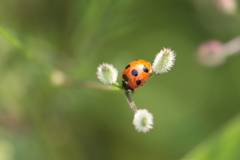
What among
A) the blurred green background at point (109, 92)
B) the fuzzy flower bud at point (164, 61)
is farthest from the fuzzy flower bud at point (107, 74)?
the blurred green background at point (109, 92)

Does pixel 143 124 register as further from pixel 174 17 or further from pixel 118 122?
pixel 174 17

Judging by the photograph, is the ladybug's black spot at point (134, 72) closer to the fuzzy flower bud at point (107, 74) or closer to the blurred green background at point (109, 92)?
the fuzzy flower bud at point (107, 74)

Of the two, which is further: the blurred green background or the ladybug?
the blurred green background

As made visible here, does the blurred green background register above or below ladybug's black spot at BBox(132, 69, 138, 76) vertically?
above

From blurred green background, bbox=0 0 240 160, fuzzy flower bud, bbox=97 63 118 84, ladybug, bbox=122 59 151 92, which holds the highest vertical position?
blurred green background, bbox=0 0 240 160

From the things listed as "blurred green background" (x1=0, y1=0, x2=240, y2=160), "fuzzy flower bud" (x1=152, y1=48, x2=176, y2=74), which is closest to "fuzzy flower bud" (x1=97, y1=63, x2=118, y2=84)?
"fuzzy flower bud" (x1=152, y1=48, x2=176, y2=74)

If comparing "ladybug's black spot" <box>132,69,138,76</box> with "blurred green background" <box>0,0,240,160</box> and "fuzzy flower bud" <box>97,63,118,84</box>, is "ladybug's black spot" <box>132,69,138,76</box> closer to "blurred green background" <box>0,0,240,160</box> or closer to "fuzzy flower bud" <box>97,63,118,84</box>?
"fuzzy flower bud" <box>97,63,118,84</box>

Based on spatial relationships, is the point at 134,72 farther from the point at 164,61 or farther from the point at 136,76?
the point at 164,61

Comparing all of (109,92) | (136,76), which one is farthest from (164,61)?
(109,92)

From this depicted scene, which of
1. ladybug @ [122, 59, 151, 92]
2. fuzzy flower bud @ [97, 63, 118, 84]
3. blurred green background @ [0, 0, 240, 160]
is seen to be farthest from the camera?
blurred green background @ [0, 0, 240, 160]
